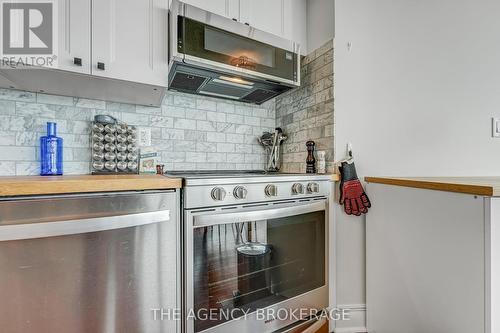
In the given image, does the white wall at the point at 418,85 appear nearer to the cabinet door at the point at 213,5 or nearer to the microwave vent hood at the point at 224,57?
the microwave vent hood at the point at 224,57

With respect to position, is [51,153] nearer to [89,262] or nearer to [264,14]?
[89,262]

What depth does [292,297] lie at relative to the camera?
140 cm

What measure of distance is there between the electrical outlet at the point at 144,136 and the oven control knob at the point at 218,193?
0.81 m

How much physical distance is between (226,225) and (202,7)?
1.31 meters

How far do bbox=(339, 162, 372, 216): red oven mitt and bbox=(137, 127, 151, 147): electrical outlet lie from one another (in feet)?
4.33

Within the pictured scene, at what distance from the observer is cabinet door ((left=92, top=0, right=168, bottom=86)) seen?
1185 mm

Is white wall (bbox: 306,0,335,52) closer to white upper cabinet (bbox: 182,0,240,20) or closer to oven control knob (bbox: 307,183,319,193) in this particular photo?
white upper cabinet (bbox: 182,0,240,20)

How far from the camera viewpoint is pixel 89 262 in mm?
897

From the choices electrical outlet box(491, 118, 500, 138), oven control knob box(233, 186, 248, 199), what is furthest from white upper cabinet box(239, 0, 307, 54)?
electrical outlet box(491, 118, 500, 138)

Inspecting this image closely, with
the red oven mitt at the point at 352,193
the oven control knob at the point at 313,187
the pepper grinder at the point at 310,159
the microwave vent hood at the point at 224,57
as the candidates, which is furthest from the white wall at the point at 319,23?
the oven control knob at the point at 313,187

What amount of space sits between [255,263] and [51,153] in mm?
1283

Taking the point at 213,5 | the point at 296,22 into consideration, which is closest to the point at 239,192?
the point at 213,5

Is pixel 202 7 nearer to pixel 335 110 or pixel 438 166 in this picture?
pixel 335 110

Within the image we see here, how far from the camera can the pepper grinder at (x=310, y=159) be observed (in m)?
1.77
